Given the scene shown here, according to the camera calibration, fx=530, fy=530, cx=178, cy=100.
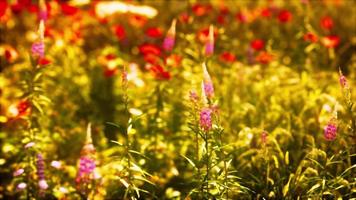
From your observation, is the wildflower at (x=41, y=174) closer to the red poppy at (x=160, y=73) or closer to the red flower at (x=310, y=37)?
the red poppy at (x=160, y=73)

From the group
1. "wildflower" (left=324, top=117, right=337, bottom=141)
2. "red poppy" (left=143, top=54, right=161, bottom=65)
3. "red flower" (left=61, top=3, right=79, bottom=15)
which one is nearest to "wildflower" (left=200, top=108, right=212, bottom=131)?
"wildflower" (left=324, top=117, right=337, bottom=141)

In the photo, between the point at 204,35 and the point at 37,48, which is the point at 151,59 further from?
the point at 37,48

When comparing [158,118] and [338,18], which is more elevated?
[338,18]

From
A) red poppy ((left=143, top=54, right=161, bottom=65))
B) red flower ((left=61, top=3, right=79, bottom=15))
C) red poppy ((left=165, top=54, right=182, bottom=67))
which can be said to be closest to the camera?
red poppy ((left=165, top=54, right=182, bottom=67))

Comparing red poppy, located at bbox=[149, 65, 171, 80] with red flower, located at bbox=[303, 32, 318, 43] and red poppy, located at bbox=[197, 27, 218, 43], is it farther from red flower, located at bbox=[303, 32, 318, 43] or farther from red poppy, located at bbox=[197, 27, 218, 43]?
red flower, located at bbox=[303, 32, 318, 43]

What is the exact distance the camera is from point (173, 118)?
4.47 meters

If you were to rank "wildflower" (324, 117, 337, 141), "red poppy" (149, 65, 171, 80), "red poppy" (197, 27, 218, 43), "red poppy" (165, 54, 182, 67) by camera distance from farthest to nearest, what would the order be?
1. "red poppy" (197, 27, 218, 43)
2. "red poppy" (165, 54, 182, 67)
3. "red poppy" (149, 65, 171, 80)
4. "wildflower" (324, 117, 337, 141)

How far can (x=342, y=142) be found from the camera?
3844mm

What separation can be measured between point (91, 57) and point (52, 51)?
602 millimetres

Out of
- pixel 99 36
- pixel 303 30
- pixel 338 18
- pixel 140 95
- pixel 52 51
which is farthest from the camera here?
pixel 338 18

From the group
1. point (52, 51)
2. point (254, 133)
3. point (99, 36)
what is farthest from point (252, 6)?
point (254, 133)

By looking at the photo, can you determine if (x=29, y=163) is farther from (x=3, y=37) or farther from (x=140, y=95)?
(x=3, y=37)

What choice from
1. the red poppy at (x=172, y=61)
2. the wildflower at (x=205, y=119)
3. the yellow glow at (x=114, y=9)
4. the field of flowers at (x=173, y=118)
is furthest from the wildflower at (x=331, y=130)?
the yellow glow at (x=114, y=9)

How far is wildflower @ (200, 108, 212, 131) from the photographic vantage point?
2.87 m
